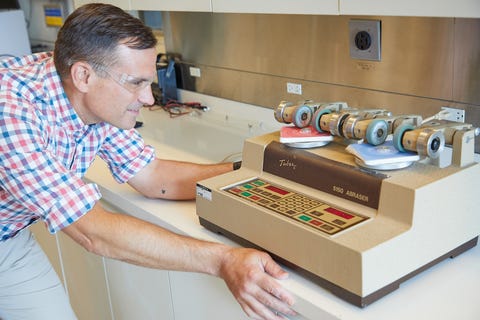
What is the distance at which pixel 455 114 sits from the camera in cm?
153

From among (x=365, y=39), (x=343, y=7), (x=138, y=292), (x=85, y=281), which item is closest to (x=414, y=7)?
(x=343, y=7)

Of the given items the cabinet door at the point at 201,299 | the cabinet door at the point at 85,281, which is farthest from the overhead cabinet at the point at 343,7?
the cabinet door at the point at 85,281

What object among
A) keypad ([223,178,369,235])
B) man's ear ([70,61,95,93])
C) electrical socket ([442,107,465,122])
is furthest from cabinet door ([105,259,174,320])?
electrical socket ([442,107,465,122])

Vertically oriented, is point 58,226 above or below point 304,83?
below

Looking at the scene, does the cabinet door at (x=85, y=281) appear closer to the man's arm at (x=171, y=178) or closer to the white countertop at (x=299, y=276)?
the white countertop at (x=299, y=276)

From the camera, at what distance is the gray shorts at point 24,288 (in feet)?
5.08

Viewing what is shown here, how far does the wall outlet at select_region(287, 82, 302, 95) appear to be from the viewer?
1990 mm

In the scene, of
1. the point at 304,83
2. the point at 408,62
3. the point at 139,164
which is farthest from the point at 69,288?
the point at 408,62

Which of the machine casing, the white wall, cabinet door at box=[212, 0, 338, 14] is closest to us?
the machine casing

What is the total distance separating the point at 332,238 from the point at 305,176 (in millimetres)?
218

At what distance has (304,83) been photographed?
6.45 ft

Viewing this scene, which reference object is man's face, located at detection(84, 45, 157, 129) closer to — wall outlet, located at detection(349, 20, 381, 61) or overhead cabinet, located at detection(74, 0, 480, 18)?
overhead cabinet, located at detection(74, 0, 480, 18)

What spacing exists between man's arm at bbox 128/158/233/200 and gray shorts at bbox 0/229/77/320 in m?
0.35

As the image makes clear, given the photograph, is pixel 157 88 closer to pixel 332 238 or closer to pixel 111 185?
pixel 111 185
